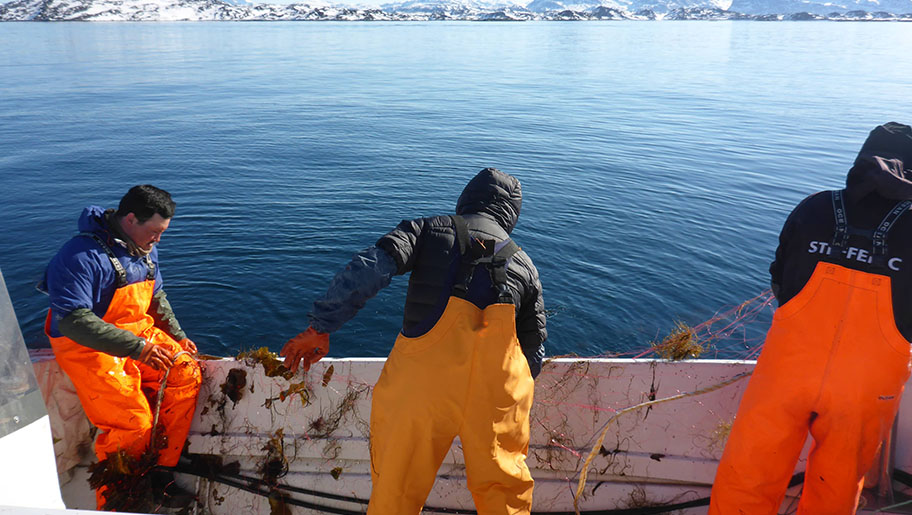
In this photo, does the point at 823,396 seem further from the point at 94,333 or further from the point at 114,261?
the point at 114,261

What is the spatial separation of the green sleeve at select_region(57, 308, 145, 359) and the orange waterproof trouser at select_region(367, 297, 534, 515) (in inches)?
71.2

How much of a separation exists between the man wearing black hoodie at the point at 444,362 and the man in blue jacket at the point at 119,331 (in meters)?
1.49

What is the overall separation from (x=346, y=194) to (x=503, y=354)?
434 inches

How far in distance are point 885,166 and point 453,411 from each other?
2491 millimetres

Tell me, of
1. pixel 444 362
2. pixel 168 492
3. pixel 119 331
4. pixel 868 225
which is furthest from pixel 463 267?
pixel 168 492

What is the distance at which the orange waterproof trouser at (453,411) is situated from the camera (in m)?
2.61

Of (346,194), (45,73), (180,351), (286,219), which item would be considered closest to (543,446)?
(180,351)

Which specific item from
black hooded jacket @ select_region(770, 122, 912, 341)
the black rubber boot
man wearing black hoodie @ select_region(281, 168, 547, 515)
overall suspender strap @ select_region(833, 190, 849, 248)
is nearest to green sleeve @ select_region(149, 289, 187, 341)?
the black rubber boot

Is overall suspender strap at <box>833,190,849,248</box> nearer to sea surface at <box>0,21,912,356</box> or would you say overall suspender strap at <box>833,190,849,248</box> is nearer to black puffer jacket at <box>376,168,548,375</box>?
black puffer jacket at <box>376,168,548,375</box>

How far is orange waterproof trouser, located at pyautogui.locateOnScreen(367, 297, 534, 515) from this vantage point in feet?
8.55

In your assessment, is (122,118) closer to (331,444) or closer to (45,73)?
(45,73)

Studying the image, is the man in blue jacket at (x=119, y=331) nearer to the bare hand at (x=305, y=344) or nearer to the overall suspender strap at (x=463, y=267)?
the bare hand at (x=305, y=344)

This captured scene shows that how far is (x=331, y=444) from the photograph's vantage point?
418 cm

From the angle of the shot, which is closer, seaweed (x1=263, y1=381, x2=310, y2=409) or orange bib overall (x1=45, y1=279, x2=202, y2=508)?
orange bib overall (x1=45, y1=279, x2=202, y2=508)
